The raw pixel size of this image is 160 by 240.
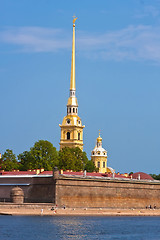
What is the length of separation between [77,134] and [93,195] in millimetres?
56224

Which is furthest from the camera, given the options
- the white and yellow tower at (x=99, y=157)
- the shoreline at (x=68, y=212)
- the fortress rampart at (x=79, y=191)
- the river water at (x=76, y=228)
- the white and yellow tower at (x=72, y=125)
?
the white and yellow tower at (x=99, y=157)

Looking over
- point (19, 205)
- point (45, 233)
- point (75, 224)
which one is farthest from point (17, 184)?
point (45, 233)

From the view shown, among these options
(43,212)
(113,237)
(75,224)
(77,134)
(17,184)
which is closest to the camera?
(113,237)

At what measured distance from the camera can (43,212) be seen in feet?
332

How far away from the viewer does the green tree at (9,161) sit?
5027 inches

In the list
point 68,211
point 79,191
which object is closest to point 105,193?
point 79,191

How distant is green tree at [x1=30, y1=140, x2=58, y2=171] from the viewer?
12838 centimetres

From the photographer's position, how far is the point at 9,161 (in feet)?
423

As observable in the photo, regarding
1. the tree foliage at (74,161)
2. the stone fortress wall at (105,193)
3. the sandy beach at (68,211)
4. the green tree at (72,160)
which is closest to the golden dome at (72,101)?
the tree foliage at (74,161)

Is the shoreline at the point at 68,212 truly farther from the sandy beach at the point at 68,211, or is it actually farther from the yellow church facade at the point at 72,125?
the yellow church facade at the point at 72,125

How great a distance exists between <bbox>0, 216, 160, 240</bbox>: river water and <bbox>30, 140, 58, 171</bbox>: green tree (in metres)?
29.0

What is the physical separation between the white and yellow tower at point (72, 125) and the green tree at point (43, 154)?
120ft

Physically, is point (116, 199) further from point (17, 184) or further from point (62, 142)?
point (62, 142)

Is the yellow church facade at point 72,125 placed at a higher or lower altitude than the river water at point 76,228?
higher
